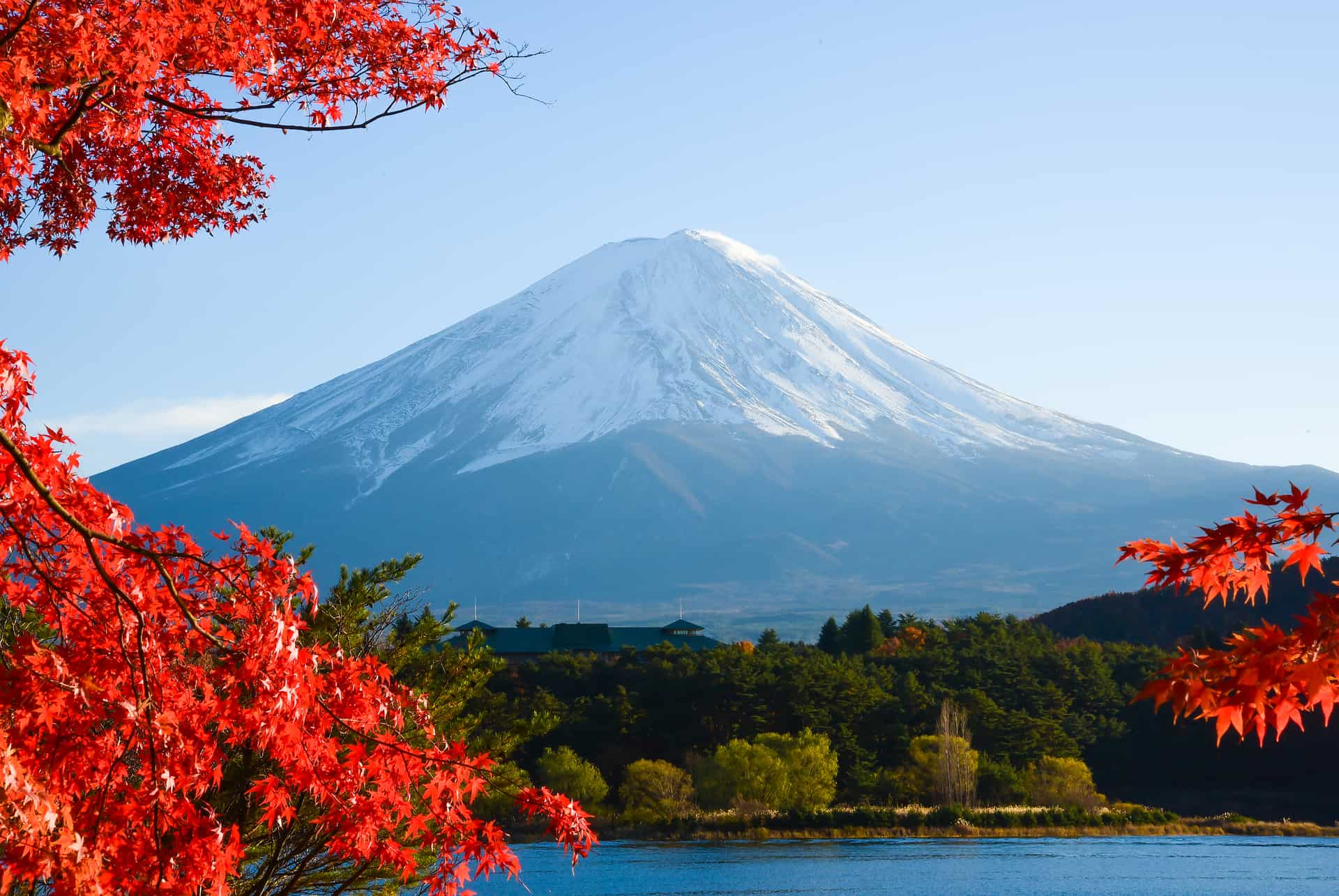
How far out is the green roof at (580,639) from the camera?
74750 millimetres

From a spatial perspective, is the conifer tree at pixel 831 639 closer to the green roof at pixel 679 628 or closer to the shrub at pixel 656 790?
the green roof at pixel 679 628

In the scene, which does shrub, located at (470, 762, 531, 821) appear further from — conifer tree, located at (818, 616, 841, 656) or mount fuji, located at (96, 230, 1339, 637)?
mount fuji, located at (96, 230, 1339, 637)

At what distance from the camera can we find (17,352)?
366 centimetres

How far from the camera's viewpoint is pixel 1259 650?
318 centimetres

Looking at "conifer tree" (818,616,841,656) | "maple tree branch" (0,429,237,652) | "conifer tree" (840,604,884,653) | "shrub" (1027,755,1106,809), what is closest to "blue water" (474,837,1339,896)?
"shrub" (1027,755,1106,809)

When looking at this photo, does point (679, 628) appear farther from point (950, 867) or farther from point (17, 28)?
point (17, 28)

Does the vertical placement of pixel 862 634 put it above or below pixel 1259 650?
below

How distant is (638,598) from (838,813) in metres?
121

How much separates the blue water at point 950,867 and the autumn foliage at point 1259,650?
2670 centimetres

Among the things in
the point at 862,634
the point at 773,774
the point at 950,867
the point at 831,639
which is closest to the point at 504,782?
the point at 950,867

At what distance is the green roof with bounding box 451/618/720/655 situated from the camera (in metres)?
74.8

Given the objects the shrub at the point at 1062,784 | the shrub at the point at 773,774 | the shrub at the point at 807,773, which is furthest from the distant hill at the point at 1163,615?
the shrub at the point at 773,774

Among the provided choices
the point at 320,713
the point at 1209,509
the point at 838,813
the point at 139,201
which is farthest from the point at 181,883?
the point at 1209,509

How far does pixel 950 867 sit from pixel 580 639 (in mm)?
46067
